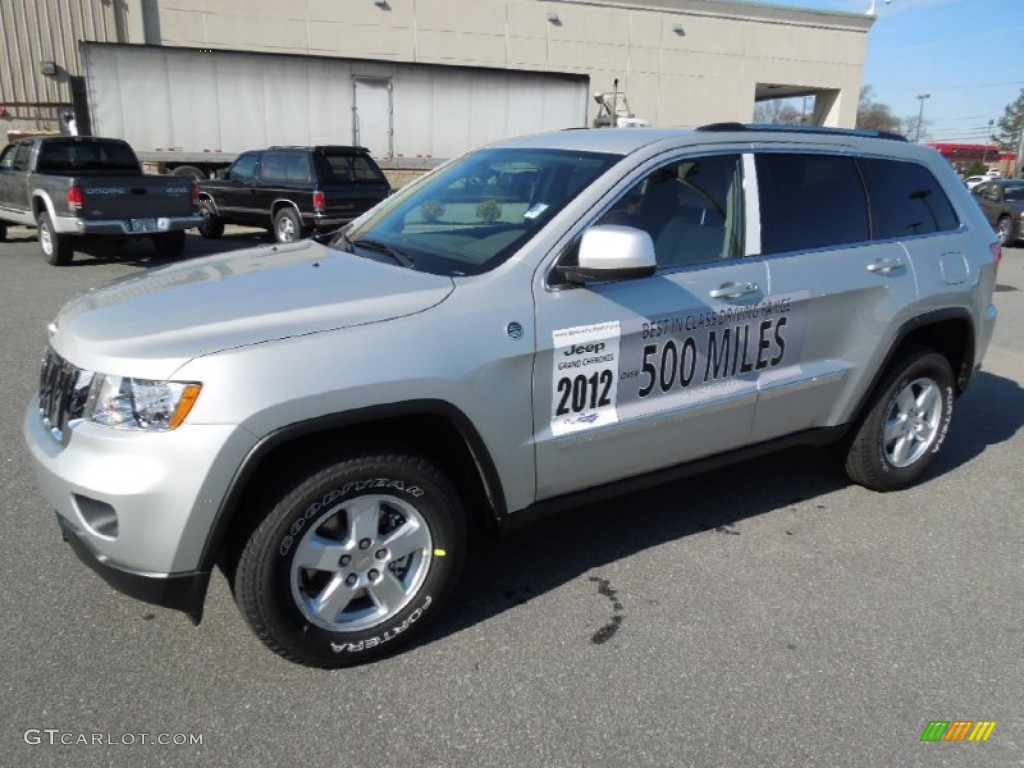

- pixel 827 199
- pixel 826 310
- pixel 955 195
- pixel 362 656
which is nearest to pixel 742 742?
pixel 362 656

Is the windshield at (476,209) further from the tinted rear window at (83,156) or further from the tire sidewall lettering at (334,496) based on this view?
the tinted rear window at (83,156)

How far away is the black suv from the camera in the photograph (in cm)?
1344

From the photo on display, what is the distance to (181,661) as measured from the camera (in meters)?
2.76

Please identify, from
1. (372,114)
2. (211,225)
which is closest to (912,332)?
(211,225)

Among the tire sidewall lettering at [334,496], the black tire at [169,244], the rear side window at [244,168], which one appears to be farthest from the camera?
the rear side window at [244,168]

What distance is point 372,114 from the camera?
21.1m

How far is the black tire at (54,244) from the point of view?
11.6m

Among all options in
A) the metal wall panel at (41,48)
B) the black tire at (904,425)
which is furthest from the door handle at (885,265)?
the metal wall panel at (41,48)

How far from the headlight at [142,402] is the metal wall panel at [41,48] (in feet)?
96.3

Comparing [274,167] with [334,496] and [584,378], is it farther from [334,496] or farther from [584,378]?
[334,496]

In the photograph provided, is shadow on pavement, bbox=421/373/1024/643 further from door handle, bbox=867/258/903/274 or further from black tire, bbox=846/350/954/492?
door handle, bbox=867/258/903/274

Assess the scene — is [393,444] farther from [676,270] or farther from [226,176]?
[226,176]

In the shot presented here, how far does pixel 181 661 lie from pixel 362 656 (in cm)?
63

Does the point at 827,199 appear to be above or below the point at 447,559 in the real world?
above
